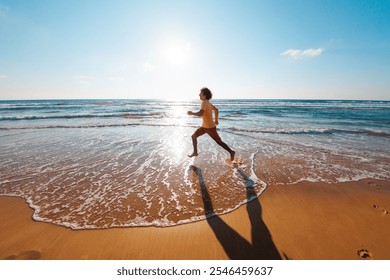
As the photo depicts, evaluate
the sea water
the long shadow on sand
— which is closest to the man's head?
the sea water

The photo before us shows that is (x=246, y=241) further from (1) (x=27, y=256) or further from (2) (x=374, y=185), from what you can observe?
(2) (x=374, y=185)

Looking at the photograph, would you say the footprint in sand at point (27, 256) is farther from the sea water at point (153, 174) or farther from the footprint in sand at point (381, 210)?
the footprint in sand at point (381, 210)

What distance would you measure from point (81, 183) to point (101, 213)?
4.95 feet

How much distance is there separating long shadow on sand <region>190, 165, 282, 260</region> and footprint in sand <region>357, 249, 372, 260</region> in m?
0.98

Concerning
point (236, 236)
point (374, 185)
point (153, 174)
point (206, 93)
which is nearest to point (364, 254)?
point (236, 236)

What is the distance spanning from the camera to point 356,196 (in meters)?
3.92

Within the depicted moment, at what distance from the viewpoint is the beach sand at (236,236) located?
2.46 metres

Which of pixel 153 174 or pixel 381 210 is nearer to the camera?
pixel 381 210

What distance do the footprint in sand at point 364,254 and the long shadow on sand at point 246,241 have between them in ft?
3.22

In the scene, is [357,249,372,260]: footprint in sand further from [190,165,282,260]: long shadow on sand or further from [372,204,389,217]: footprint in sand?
[372,204,389,217]: footprint in sand

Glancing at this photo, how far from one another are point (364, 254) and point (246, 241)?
139 cm

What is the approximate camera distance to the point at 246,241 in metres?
2.66
